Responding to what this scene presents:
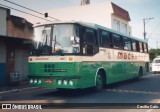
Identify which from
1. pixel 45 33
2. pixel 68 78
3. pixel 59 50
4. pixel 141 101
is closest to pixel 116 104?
pixel 141 101

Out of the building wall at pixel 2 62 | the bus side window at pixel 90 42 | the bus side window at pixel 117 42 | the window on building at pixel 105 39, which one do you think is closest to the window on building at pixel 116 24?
the building wall at pixel 2 62

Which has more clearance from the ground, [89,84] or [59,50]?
[59,50]

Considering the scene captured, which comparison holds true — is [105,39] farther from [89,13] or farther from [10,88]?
[89,13]

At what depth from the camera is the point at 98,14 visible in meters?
41.2

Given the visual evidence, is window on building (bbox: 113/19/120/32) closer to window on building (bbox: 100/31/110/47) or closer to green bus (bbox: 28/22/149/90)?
window on building (bbox: 100/31/110/47)

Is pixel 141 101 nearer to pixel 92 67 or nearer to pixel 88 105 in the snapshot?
pixel 88 105

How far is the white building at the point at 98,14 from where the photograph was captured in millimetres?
40156

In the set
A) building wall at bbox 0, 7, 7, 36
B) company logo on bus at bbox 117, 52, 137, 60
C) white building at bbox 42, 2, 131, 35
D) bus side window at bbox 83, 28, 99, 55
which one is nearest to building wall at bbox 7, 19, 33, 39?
building wall at bbox 0, 7, 7, 36

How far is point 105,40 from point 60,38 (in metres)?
3.63

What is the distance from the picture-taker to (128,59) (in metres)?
18.0

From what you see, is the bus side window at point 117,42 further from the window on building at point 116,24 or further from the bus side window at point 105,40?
the window on building at point 116,24

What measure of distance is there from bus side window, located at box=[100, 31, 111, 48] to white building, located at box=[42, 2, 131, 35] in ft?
83.8

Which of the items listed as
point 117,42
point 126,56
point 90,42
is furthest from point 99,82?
point 126,56

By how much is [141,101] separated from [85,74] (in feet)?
9.24
